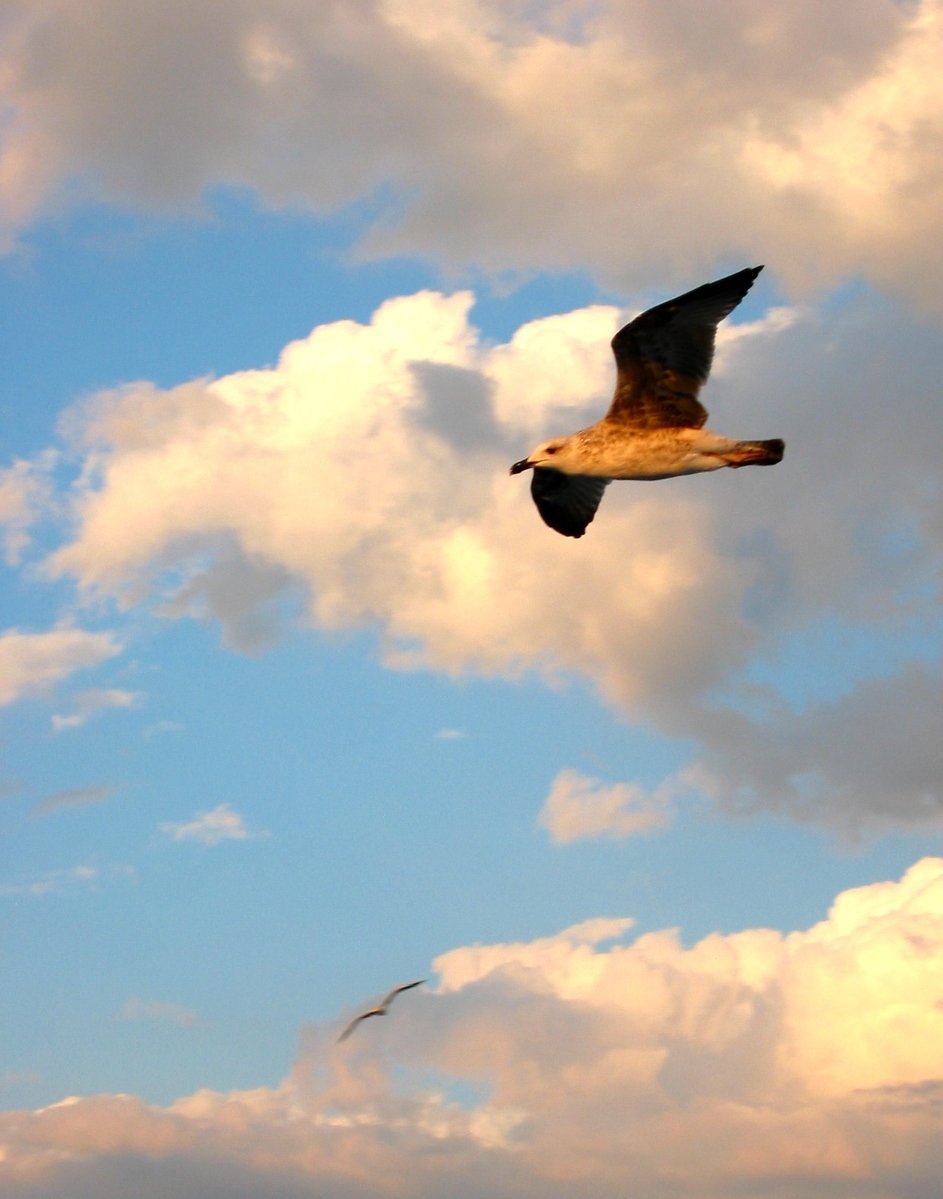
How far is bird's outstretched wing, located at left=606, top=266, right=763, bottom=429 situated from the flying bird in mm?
23

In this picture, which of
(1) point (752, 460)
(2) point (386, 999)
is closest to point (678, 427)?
(1) point (752, 460)

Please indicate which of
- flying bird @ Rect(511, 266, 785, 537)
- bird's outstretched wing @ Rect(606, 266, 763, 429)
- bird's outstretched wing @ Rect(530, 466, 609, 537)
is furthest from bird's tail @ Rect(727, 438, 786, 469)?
bird's outstretched wing @ Rect(530, 466, 609, 537)

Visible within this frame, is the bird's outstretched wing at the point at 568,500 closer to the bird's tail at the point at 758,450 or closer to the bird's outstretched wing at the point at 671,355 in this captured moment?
the bird's outstretched wing at the point at 671,355

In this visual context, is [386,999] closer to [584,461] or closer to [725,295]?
[584,461]

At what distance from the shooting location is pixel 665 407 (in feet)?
113

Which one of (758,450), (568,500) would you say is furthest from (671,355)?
(568,500)

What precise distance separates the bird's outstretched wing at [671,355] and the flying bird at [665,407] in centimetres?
2

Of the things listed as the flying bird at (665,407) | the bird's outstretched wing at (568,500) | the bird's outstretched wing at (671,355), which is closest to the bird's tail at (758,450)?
the flying bird at (665,407)

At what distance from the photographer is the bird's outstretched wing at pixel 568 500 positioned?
39.1m

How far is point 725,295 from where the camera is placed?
32.8 meters

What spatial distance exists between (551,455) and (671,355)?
3993 millimetres

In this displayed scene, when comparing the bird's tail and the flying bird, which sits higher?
the flying bird

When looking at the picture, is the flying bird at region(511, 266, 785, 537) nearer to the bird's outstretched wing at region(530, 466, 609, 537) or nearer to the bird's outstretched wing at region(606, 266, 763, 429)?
the bird's outstretched wing at region(606, 266, 763, 429)

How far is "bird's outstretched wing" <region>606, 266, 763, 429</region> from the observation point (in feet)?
108
